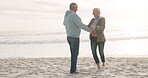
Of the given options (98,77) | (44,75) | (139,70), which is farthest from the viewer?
(139,70)

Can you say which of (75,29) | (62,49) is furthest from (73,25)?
(62,49)

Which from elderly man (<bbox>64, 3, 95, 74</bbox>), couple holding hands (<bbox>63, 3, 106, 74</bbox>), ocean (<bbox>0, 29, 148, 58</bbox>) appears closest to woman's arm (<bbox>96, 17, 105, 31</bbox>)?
couple holding hands (<bbox>63, 3, 106, 74</bbox>)

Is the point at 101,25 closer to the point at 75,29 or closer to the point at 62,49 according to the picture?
the point at 75,29

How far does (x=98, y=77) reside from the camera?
5.77 m

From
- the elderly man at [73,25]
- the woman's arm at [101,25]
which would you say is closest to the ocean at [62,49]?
the woman's arm at [101,25]

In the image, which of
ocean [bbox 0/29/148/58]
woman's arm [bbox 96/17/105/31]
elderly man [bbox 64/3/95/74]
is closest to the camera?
elderly man [bbox 64/3/95/74]

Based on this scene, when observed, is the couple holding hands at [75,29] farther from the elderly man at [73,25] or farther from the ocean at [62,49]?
the ocean at [62,49]

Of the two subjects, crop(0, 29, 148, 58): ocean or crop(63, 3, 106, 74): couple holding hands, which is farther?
crop(0, 29, 148, 58): ocean

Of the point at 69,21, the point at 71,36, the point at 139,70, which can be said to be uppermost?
the point at 69,21

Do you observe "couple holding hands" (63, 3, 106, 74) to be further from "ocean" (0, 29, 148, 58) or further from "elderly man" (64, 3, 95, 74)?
"ocean" (0, 29, 148, 58)

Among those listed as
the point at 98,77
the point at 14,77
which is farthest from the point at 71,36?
the point at 14,77

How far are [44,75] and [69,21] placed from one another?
1.55 metres

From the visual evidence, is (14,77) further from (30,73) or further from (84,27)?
(84,27)

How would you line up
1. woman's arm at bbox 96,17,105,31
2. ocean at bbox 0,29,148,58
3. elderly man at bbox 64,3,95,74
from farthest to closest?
ocean at bbox 0,29,148,58 → woman's arm at bbox 96,17,105,31 → elderly man at bbox 64,3,95,74
